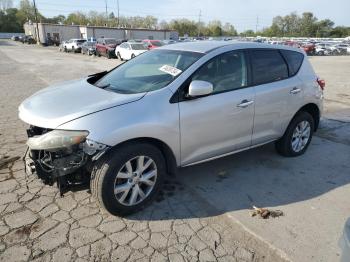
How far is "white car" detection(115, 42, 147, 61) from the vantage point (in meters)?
24.5

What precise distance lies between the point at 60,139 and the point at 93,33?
61841 mm

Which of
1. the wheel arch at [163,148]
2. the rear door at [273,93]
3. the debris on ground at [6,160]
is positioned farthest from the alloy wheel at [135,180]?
the debris on ground at [6,160]

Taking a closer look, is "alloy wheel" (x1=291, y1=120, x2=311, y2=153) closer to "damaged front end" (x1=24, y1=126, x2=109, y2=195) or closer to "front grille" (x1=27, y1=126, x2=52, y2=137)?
"damaged front end" (x1=24, y1=126, x2=109, y2=195)

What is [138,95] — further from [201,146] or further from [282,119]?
[282,119]

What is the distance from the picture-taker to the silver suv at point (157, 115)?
3.20 meters

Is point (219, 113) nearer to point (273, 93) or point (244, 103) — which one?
point (244, 103)

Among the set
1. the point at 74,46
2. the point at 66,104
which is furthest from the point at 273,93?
the point at 74,46

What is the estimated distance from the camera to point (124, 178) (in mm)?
3412

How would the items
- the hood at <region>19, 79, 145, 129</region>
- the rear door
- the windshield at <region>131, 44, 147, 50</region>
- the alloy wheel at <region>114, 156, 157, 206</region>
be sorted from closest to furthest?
the hood at <region>19, 79, 145, 129</region> → the alloy wheel at <region>114, 156, 157, 206</region> → the rear door → the windshield at <region>131, 44, 147, 50</region>

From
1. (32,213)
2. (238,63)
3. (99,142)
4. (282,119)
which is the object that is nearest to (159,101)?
(99,142)

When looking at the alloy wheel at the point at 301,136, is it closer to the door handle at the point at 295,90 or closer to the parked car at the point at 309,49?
the door handle at the point at 295,90

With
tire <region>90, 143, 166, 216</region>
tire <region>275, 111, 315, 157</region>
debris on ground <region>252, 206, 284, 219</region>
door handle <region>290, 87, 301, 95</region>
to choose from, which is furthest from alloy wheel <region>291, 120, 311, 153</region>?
tire <region>90, 143, 166, 216</region>

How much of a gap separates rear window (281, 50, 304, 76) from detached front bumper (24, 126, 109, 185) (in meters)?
3.10

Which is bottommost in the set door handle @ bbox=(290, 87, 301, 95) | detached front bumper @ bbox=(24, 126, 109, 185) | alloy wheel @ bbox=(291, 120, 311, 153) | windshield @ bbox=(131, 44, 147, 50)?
alloy wheel @ bbox=(291, 120, 311, 153)
